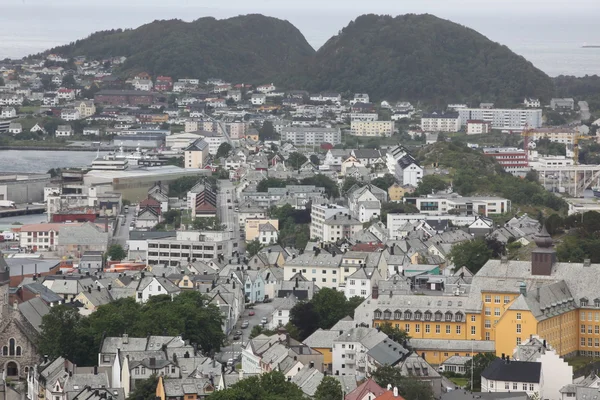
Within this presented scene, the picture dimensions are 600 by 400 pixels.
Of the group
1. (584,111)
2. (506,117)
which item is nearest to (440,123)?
(506,117)

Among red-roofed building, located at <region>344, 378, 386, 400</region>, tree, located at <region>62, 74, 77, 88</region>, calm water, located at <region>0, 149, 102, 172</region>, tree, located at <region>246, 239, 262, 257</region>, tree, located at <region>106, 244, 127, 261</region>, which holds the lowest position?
calm water, located at <region>0, 149, 102, 172</region>

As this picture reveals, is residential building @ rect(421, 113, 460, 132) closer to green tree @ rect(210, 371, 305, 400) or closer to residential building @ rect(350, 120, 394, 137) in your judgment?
residential building @ rect(350, 120, 394, 137)

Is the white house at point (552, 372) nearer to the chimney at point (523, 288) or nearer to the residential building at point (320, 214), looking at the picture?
the chimney at point (523, 288)

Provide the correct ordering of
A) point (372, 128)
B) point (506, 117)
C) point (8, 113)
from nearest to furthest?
point (372, 128) → point (506, 117) → point (8, 113)

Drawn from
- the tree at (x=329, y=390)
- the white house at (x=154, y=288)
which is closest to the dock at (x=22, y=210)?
the white house at (x=154, y=288)

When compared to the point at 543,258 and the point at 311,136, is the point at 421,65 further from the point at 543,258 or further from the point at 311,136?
the point at 543,258

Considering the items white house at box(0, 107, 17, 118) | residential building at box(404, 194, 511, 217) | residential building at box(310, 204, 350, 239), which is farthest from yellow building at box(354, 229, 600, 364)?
white house at box(0, 107, 17, 118)

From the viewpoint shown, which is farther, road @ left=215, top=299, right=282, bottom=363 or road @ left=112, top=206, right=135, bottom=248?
road @ left=112, top=206, right=135, bottom=248
